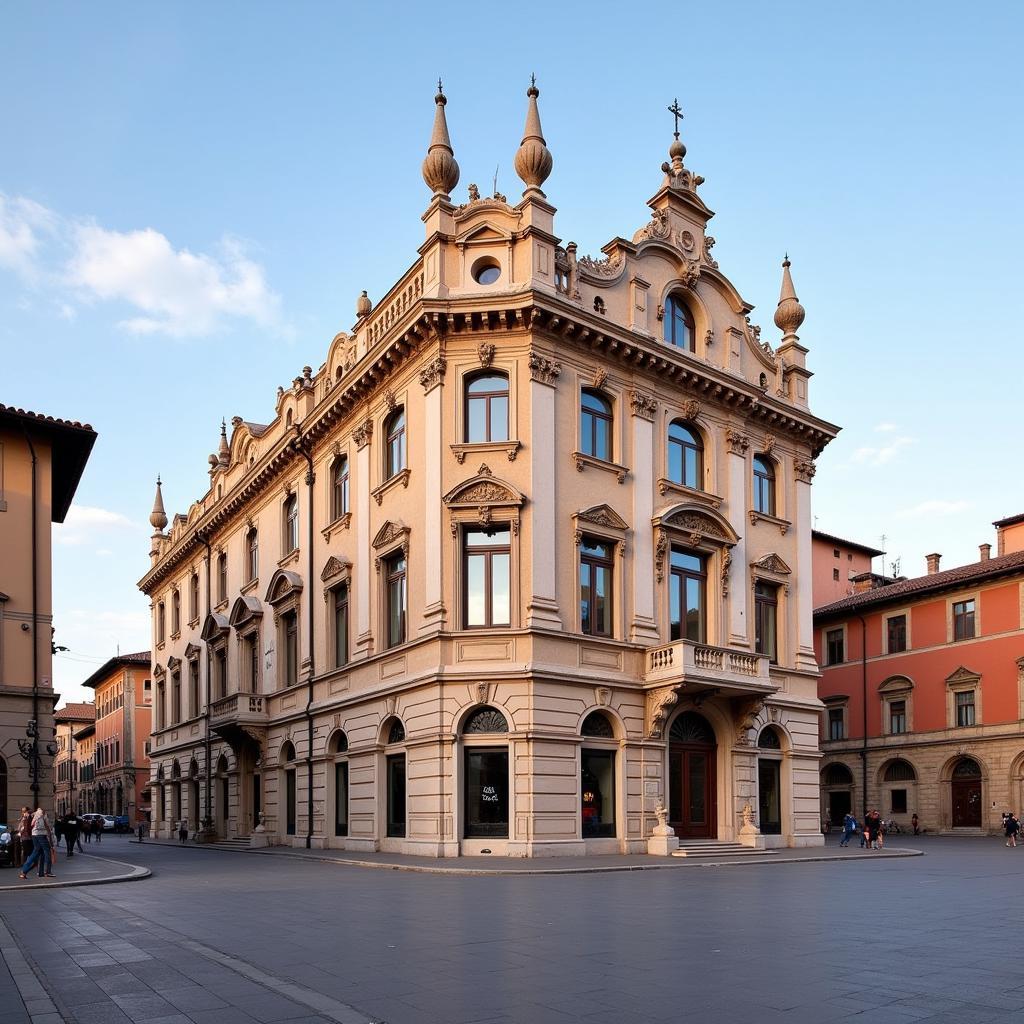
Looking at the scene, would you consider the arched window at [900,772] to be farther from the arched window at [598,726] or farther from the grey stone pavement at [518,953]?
the grey stone pavement at [518,953]

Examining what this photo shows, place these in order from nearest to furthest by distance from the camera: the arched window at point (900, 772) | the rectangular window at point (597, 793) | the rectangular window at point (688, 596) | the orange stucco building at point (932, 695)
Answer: the rectangular window at point (597, 793) < the rectangular window at point (688, 596) < the orange stucco building at point (932, 695) < the arched window at point (900, 772)

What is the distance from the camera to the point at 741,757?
32.9 m

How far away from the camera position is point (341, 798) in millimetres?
34688

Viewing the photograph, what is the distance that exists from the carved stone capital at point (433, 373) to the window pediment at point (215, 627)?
20532 millimetres

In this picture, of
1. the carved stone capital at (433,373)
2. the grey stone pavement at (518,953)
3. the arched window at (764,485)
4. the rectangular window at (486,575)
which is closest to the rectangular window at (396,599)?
the rectangular window at (486,575)

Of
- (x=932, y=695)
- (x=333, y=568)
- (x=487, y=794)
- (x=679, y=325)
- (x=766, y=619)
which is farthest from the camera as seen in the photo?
(x=932, y=695)

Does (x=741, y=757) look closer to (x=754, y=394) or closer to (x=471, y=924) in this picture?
(x=754, y=394)

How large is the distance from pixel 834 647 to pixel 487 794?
3809 cm

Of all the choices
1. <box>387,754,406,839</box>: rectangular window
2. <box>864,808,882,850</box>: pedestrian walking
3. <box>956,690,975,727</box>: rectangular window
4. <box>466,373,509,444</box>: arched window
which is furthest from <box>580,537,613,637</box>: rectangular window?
<box>956,690,975,727</box>: rectangular window

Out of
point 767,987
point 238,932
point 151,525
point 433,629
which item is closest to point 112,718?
point 151,525

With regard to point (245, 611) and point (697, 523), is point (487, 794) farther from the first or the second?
point (245, 611)

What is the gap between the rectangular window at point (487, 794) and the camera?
27844mm

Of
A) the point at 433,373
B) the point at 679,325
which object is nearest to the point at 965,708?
the point at 679,325

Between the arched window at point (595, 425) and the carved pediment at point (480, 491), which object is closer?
the carved pediment at point (480, 491)
